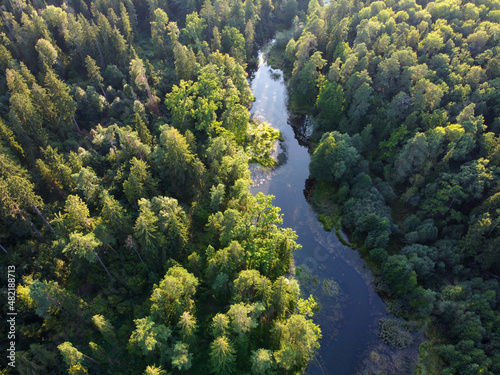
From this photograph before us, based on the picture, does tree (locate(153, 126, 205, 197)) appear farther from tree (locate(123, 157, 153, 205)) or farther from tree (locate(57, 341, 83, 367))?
tree (locate(57, 341, 83, 367))

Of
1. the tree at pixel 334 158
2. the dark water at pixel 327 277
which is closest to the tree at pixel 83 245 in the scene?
the dark water at pixel 327 277

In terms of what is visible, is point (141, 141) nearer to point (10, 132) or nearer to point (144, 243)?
point (10, 132)

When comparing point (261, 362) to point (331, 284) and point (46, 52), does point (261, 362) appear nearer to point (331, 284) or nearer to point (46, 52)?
point (331, 284)

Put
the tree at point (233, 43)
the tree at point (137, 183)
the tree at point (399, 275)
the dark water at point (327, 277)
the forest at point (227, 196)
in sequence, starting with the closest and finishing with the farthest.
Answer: the forest at point (227, 196)
the dark water at point (327, 277)
the tree at point (399, 275)
the tree at point (137, 183)
the tree at point (233, 43)

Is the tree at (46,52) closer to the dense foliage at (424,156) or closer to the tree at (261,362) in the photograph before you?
the dense foliage at (424,156)

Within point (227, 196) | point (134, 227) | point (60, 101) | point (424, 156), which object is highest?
point (424, 156)

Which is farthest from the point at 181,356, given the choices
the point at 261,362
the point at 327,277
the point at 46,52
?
the point at 46,52
